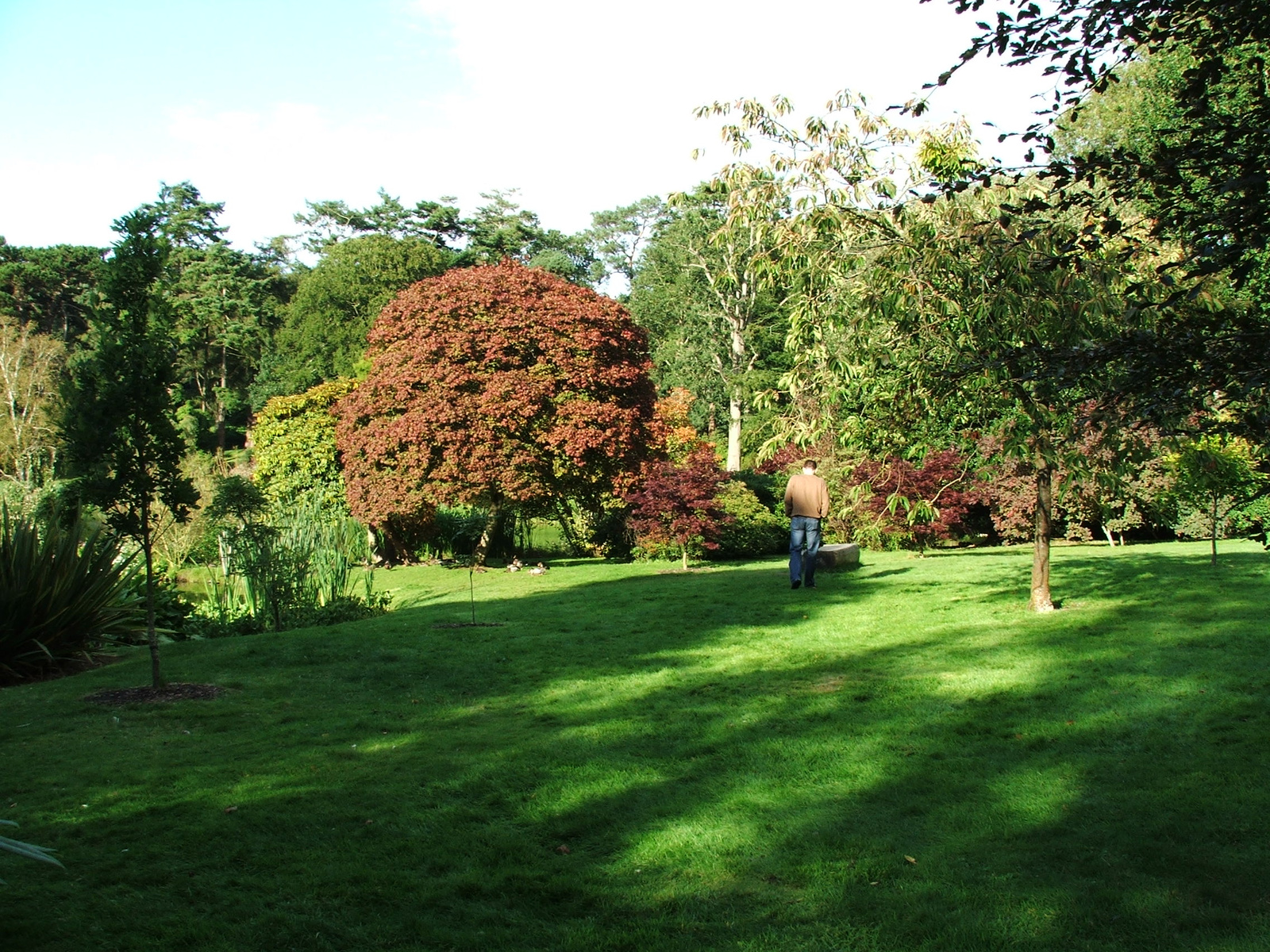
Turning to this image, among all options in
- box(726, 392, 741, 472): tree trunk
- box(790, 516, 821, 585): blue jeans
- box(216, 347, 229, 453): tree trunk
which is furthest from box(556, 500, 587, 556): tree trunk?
box(216, 347, 229, 453): tree trunk

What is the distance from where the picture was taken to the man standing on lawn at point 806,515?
12.5 m

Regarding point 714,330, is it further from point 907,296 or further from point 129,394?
point 129,394

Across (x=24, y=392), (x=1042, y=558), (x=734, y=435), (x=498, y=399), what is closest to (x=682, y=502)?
(x=498, y=399)

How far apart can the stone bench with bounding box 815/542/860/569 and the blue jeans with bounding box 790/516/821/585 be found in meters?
1.81

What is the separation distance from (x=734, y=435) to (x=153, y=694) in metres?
31.9

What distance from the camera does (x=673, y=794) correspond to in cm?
507

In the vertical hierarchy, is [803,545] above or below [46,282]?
below

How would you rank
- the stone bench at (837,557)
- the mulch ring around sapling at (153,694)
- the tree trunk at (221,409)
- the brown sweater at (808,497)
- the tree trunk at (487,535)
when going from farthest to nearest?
the tree trunk at (221,409)
the tree trunk at (487,535)
the stone bench at (837,557)
the brown sweater at (808,497)
the mulch ring around sapling at (153,694)

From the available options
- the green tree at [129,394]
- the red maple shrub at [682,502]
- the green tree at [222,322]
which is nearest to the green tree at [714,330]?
the red maple shrub at [682,502]

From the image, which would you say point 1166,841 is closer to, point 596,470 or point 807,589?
point 807,589

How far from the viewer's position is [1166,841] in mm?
4254

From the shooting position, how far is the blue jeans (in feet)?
41.4

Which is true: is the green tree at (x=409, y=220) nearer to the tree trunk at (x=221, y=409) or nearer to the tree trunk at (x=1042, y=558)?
the tree trunk at (x=221, y=409)

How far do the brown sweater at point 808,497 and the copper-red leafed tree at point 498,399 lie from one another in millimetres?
5572
